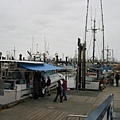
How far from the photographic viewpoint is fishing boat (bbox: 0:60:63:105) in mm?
14016

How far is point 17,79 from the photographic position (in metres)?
15.6

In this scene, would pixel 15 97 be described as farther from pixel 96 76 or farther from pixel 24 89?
pixel 96 76

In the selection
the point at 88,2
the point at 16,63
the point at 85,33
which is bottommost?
the point at 16,63

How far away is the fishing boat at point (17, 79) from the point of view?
14016mm

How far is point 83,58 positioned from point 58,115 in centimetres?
1219

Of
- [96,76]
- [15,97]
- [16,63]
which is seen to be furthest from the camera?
[96,76]

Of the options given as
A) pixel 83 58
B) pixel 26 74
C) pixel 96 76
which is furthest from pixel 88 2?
pixel 26 74

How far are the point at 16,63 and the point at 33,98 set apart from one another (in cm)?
254

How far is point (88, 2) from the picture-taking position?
3198cm

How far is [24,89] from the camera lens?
1552cm

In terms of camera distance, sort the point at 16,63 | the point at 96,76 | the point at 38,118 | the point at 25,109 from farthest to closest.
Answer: the point at 96,76
the point at 16,63
the point at 25,109
the point at 38,118

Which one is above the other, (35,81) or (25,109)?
(35,81)

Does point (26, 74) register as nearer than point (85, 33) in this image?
Yes

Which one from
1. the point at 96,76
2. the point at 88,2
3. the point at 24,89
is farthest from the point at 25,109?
the point at 88,2
